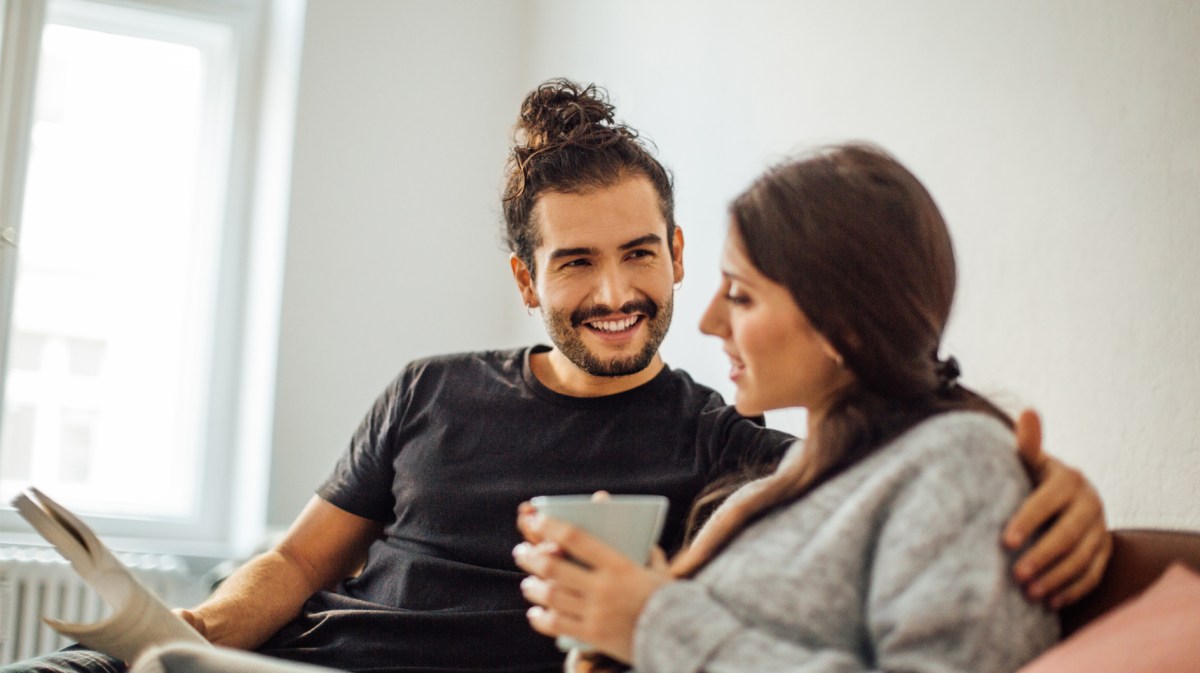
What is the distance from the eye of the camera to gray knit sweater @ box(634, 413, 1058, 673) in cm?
86

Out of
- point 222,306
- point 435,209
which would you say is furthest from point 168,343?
point 435,209

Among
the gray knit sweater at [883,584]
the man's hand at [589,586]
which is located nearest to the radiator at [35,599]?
the man's hand at [589,586]

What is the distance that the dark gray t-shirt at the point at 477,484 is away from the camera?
166 cm

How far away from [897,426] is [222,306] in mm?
2759

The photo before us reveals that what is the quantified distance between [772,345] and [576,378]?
31.3 inches

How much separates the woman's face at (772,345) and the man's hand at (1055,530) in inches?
8.0

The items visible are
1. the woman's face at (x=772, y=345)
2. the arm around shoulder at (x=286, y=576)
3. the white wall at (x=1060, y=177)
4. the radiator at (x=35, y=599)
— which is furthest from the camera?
the radiator at (x=35, y=599)

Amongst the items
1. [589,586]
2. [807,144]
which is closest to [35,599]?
[807,144]

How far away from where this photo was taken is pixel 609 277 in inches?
71.2

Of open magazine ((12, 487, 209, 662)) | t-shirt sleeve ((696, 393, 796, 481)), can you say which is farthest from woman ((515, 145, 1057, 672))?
A: open magazine ((12, 487, 209, 662))

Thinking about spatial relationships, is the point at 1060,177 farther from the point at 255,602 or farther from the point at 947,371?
the point at 255,602

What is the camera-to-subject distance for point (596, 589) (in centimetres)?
99

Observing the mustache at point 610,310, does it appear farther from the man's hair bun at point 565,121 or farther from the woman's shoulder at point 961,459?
the woman's shoulder at point 961,459

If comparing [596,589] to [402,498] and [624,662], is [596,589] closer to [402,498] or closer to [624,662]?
[624,662]
